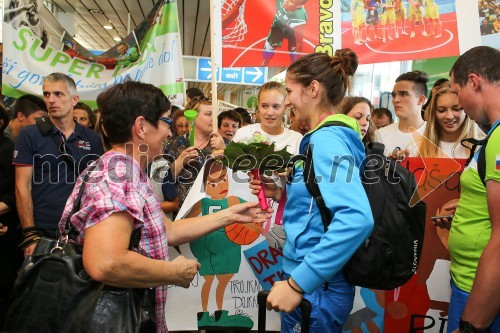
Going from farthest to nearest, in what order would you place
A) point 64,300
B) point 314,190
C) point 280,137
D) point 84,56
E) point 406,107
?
point 84,56, point 406,107, point 280,137, point 314,190, point 64,300

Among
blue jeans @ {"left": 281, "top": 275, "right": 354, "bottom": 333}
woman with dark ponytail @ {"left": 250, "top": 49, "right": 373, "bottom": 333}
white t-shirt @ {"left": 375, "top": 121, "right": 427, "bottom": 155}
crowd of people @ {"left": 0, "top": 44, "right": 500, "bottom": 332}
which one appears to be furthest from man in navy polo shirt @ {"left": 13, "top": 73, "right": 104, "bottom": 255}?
white t-shirt @ {"left": 375, "top": 121, "right": 427, "bottom": 155}

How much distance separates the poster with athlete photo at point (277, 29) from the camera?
3.08m

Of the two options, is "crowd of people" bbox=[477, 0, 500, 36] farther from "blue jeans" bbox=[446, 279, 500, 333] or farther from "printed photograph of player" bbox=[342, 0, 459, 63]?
"blue jeans" bbox=[446, 279, 500, 333]

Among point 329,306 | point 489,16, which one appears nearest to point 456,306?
point 329,306

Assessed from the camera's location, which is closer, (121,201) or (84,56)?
(121,201)

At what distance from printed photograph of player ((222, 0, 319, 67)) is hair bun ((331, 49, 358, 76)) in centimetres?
133

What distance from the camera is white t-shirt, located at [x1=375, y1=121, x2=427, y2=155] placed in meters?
3.48

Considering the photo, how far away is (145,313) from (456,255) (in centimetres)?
137

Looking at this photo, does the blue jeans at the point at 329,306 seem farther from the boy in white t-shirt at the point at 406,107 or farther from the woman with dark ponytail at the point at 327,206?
the boy in white t-shirt at the point at 406,107

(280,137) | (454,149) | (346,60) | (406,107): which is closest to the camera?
(346,60)

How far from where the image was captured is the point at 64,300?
1370mm

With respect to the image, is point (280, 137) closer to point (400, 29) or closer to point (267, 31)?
Answer: point (267, 31)

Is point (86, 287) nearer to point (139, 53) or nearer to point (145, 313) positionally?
point (145, 313)

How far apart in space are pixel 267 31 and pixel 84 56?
2106 mm
